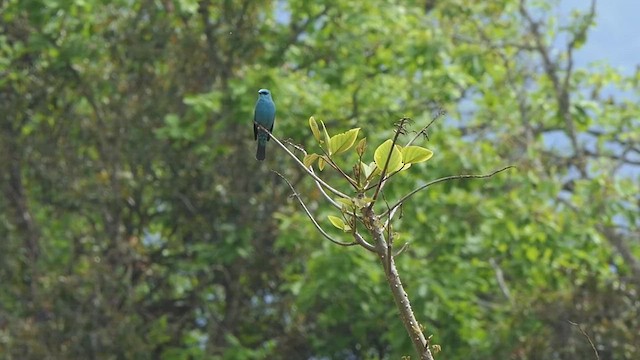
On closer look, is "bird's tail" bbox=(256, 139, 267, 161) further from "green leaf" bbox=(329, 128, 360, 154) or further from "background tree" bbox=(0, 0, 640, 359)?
"background tree" bbox=(0, 0, 640, 359)

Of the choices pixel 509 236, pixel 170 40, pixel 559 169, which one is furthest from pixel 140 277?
pixel 559 169

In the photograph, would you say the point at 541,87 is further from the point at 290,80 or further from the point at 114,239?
the point at 114,239

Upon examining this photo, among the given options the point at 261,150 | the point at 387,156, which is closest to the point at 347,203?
the point at 387,156

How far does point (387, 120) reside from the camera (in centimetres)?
1420

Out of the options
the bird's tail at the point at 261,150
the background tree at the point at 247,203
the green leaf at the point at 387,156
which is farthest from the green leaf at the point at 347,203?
the background tree at the point at 247,203

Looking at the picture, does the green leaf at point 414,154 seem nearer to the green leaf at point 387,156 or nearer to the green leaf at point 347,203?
the green leaf at point 387,156

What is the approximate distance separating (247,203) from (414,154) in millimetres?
10571

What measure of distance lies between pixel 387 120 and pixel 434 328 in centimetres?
224

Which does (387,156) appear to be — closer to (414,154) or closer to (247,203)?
(414,154)

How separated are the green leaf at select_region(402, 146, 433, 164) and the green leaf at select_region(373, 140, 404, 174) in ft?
0.13

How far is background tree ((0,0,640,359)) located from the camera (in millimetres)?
13312

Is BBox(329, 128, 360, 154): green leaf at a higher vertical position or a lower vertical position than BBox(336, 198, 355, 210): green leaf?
higher

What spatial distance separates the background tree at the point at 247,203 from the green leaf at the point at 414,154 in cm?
933

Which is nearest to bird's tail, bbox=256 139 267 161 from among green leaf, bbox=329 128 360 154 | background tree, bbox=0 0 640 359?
green leaf, bbox=329 128 360 154
